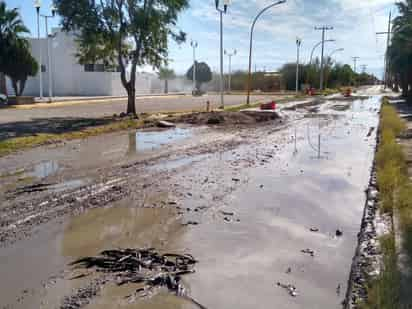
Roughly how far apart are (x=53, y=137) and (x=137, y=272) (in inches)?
492

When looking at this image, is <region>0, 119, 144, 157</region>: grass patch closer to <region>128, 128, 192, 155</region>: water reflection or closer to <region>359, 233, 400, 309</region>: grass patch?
<region>128, 128, 192, 155</region>: water reflection

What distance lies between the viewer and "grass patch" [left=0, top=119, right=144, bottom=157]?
1410 centimetres

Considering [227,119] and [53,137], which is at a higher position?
[227,119]

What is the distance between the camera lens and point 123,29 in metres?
24.5

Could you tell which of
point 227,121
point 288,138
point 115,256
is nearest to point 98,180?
point 115,256

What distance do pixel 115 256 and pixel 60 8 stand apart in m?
20.5

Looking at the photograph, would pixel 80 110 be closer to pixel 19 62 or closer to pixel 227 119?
pixel 19 62

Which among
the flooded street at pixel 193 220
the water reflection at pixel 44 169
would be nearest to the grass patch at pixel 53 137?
the flooded street at pixel 193 220

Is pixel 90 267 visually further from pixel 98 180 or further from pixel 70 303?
pixel 98 180

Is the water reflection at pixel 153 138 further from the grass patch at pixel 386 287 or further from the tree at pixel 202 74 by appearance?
the tree at pixel 202 74

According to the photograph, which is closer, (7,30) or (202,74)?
(7,30)

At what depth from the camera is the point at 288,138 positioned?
18.5 m

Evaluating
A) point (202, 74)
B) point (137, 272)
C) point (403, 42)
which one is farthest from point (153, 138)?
point (202, 74)

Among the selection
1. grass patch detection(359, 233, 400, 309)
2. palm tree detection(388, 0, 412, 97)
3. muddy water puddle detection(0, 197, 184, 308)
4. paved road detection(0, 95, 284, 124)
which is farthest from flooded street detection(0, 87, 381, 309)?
palm tree detection(388, 0, 412, 97)
